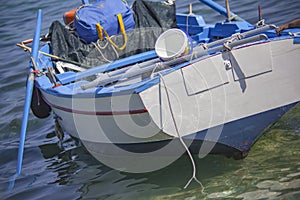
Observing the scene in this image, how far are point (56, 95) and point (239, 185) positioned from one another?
206 centimetres

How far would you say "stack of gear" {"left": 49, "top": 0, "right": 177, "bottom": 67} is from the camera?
6.75m

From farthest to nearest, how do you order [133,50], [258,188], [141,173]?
[133,50]
[141,173]
[258,188]

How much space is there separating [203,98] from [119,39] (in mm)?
2399

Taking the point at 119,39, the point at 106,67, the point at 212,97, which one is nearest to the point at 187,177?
the point at 212,97

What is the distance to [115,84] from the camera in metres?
5.68

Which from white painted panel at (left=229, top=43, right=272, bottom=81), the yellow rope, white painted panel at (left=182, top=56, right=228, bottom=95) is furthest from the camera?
the yellow rope

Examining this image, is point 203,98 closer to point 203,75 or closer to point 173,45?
point 203,75

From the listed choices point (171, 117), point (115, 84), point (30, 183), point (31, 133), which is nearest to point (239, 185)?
point (171, 117)

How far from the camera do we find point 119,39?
6.79m

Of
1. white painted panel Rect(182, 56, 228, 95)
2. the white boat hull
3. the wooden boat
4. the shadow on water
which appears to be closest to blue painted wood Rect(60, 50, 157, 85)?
the wooden boat

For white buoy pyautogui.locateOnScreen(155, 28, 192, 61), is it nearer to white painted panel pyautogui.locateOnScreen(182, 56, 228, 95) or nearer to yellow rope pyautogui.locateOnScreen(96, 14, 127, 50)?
white painted panel pyautogui.locateOnScreen(182, 56, 228, 95)

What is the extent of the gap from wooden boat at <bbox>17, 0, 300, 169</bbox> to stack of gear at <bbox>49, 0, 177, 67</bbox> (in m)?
1.36

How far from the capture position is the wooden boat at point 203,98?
457 centimetres

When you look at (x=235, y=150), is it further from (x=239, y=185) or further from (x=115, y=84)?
(x=115, y=84)
